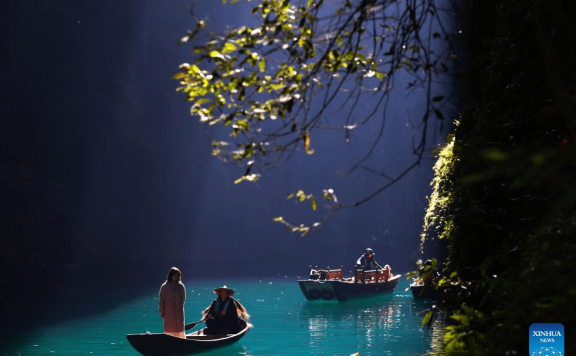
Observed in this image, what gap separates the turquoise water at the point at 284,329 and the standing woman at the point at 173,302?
1999mm

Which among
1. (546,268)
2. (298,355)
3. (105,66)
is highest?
(105,66)

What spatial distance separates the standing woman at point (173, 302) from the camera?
11.5 m

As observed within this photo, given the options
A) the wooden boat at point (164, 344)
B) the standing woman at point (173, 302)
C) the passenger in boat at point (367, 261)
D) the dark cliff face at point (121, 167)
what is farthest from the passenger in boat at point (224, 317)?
the dark cliff face at point (121, 167)

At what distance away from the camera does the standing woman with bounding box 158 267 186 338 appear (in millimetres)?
11516

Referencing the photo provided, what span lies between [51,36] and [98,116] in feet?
23.6

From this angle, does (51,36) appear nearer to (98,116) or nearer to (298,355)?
(98,116)

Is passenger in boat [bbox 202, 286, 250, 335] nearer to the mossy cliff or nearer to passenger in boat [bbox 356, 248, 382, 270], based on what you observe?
the mossy cliff

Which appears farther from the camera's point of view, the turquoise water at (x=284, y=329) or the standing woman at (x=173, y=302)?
the turquoise water at (x=284, y=329)

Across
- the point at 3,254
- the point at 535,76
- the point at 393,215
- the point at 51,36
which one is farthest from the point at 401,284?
the point at 393,215

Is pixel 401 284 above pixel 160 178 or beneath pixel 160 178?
beneath

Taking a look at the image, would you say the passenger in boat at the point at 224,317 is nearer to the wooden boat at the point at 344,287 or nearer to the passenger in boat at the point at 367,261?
the wooden boat at the point at 344,287

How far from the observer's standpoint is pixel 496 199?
340 inches

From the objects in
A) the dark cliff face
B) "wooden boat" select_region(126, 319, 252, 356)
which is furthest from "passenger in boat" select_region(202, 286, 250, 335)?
the dark cliff face

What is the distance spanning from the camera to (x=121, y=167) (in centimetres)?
5275
